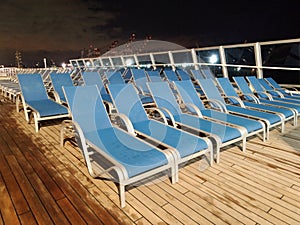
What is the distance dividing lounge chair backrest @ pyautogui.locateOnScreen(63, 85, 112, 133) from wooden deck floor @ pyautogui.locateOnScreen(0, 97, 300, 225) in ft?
1.76

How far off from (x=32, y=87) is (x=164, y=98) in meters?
3.28

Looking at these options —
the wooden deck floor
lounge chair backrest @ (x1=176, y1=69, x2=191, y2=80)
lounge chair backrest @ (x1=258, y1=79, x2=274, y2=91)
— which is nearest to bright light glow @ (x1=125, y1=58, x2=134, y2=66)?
lounge chair backrest @ (x1=176, y1=69, x2=191, y2=80)

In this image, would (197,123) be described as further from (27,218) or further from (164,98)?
(27,218)

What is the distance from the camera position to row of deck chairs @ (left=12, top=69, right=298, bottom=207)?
82.5 inches

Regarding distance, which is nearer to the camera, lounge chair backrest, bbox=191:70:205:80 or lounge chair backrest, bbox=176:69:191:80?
lounge chair backrest, bbox=191:70:205:80

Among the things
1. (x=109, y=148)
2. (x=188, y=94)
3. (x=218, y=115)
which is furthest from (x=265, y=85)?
(x=109, y=148)

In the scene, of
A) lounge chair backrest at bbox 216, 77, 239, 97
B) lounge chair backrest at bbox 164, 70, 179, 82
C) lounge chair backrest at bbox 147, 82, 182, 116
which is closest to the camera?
lounge chair backrest at bbox 147, 82, 182, 116

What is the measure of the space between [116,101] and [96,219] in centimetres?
179

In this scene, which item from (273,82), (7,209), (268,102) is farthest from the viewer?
(273,82)

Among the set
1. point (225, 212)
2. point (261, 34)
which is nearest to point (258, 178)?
point (225, 212)

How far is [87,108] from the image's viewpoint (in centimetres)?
306

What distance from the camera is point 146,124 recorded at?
313 cm

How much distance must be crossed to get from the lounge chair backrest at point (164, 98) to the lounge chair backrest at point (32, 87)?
2833 mm

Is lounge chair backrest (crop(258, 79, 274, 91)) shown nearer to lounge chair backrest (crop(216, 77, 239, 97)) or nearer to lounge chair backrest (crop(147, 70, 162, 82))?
lounge chair backrest (crop(216, 77, 239, 97))
